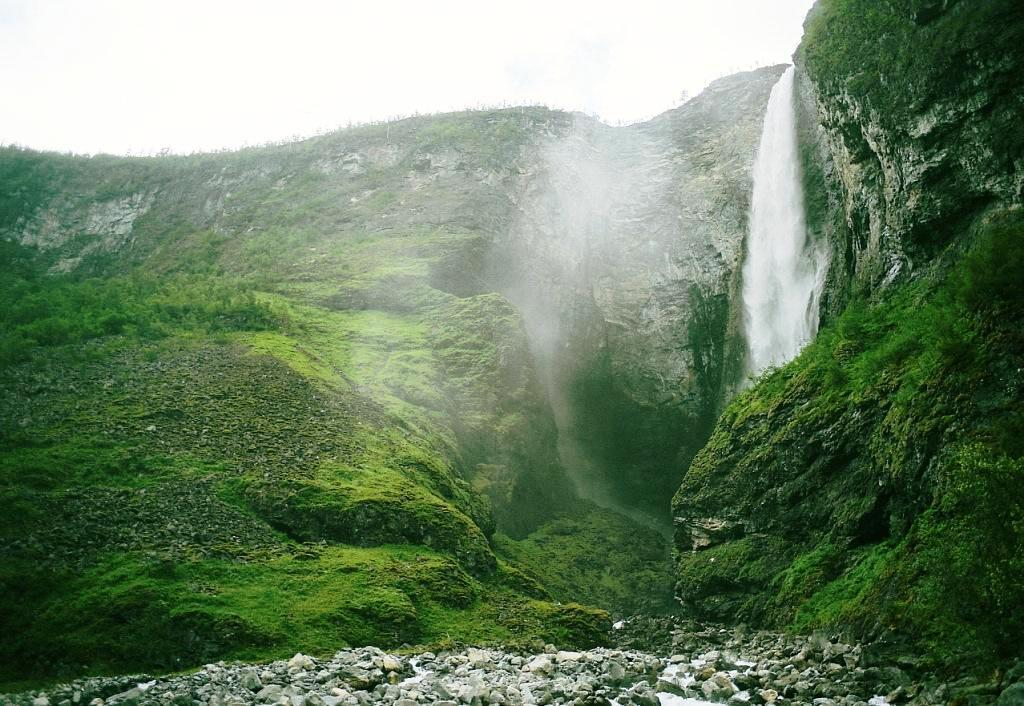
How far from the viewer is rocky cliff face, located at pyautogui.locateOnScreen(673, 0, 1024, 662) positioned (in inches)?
582

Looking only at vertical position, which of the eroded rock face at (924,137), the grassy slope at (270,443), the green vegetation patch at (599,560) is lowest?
the green vegetation patch at (599,560)

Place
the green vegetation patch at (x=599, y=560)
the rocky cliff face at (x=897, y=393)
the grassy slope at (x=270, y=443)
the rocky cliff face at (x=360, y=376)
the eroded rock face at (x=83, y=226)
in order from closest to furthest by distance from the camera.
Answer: the rocky cliff face at (x=897, y=393)
the grassy slope at (x=270, y=443)
the rocky cliff face at (x=360, y=376)
the green vegetation patch at (x=599, y=560)
the eroded rock face at (x=83, y=226)

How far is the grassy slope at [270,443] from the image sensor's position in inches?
674

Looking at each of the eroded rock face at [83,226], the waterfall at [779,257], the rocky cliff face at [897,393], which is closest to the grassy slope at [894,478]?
the rocky cliff face at [897,393]

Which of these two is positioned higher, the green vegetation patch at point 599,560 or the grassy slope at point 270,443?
the grassy slope at point 270,443

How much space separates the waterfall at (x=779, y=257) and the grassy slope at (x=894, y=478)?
30.4 ft

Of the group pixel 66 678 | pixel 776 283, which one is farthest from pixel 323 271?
pixel 66 678

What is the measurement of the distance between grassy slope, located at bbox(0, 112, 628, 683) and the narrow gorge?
13cm

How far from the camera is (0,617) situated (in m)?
15.9

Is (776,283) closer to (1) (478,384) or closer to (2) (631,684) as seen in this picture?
(1) (478,384)

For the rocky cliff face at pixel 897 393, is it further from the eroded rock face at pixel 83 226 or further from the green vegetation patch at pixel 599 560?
the eroded rock face at pixel 83 226

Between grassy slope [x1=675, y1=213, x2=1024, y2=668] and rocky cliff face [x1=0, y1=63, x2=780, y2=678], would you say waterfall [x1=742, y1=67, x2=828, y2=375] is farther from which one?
grassy slope [x1=675, y1=213, x2=1024, y2=668]

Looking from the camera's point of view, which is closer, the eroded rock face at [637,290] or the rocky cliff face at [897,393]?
the rocky cliff face at [897,393]

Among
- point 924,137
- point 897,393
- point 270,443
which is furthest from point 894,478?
point 270,443
